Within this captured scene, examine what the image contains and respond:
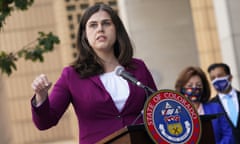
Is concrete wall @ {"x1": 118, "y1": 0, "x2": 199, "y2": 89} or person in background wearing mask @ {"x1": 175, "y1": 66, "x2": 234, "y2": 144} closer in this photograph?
person in background wearing mask @ {"x1": 175, "y1": 66, "x2": 234, "y2": 144}

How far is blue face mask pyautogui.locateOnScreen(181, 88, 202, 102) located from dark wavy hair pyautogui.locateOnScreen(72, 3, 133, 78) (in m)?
3.25

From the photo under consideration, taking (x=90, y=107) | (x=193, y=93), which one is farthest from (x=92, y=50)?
(x=193, y=93)

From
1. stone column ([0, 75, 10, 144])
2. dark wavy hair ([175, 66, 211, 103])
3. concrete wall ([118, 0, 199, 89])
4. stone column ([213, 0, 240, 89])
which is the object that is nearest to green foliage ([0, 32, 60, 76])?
dark wavy hair ([175, 66, 211, 103])

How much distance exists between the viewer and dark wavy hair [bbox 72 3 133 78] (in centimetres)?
399

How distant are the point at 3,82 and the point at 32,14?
6.52 ft

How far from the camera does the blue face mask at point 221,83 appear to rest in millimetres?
7941

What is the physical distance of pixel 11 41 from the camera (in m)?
22.3

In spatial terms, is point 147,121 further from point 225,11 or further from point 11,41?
point 11,41

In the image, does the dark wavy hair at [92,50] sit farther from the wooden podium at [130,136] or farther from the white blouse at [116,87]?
the wooden podium at [130,136]

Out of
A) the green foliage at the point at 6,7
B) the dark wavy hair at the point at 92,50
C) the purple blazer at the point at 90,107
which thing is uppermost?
the green foliage at the point at 6,7

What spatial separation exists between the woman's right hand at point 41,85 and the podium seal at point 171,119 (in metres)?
0.44

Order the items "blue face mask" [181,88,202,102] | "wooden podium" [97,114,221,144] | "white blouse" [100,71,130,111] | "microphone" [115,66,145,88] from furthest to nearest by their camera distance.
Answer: "blue face mask" [181,88,202,102]
"white blouse" [100,71,130,111]
"microphone" [115,66,145,88]
"wooden podium" [97,114,221,144]

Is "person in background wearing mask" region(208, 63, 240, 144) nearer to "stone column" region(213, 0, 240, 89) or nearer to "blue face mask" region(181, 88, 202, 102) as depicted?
"blue face mask" region(181, 88, 202, 102)

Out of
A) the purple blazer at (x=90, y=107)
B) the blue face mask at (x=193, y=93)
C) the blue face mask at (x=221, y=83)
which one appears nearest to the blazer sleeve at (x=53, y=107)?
the purple blazer at (x=90, y=107)
